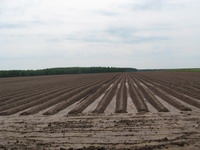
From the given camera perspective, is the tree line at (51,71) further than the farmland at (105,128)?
Yes

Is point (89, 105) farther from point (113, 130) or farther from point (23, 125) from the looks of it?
Result: point (113, 130)

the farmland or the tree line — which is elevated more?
the tree line

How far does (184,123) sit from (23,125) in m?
5.35

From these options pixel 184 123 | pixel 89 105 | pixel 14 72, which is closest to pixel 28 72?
pixel 14 72

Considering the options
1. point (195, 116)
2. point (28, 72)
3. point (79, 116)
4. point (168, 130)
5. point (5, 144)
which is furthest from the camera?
point (28, 72)

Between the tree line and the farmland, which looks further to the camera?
the tree line

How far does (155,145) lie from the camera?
8.06 m

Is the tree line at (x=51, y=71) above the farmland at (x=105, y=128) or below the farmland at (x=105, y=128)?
above

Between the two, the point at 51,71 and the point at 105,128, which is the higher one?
the point at 51,71

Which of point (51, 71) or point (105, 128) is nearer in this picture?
point (105, 128)

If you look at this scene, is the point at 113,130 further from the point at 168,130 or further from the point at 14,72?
the point at 14,72

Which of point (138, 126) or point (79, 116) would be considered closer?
point (138, 126)

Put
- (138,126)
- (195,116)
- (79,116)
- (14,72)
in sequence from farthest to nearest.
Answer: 1. (14,72)
2. (79,116)
3. (195,116)
4. (138,126)

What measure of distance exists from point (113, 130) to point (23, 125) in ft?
11.2
